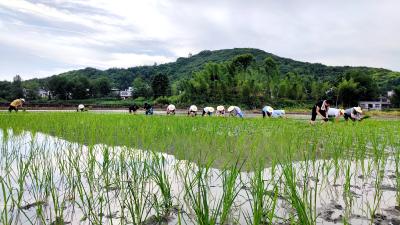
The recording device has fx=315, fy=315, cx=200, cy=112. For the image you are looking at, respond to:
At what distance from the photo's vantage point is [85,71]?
117m

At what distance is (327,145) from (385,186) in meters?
2.66

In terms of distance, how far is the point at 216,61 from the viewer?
324 ft

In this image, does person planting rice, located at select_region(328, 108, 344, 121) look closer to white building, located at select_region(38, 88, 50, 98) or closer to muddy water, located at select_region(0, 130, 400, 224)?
muddy water, located at select_region(0, 130, 400, 224)

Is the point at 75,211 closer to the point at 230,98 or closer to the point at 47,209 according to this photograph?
the point at 47,209

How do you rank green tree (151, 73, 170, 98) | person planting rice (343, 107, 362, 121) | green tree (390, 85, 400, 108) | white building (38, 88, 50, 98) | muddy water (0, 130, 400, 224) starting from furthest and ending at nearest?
white building (38, 88, 50, 98), green tree (151, 73, 170, 98), green tree (390, 85, 400, 108), person planting rice (343, 107, 362, 121), muddy water (0, 130, 400, 224)

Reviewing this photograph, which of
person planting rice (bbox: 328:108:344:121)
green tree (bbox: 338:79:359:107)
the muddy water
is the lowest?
the muddy water

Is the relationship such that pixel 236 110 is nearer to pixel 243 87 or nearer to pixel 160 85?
pixel 243 87

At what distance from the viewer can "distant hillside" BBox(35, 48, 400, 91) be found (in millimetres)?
88188

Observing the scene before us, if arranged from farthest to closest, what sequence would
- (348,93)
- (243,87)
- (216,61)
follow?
(216,61) < (348,93) < (243,87)

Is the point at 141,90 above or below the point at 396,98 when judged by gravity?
above

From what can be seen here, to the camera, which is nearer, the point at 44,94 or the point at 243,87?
the point at 243,87

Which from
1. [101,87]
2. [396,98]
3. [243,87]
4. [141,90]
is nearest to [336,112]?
[243,87]

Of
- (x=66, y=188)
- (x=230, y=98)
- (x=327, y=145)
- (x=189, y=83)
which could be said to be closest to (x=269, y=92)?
(x=230, y=98)

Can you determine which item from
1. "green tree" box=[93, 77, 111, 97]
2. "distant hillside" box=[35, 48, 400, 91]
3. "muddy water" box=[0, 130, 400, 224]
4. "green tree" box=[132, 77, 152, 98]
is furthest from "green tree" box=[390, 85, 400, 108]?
"green tree" box=[93, 77, 111, 97]
